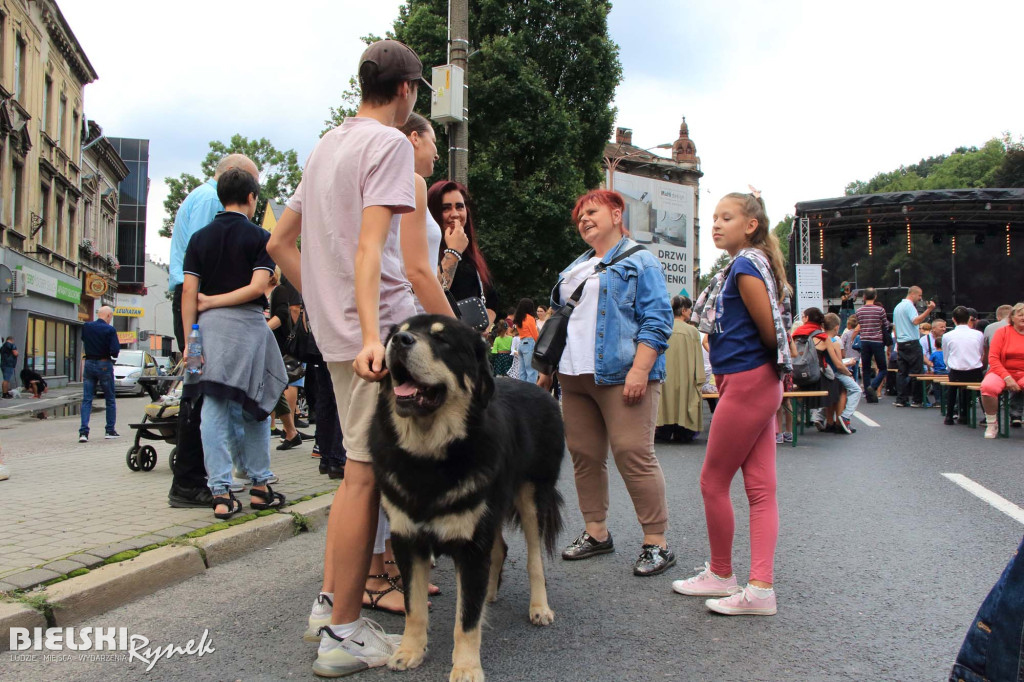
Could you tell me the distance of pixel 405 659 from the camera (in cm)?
285

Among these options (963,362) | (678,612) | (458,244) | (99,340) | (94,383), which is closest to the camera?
(678,612)

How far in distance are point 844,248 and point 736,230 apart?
2118 centimetres

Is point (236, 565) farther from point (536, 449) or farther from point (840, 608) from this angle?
point (840, 608)

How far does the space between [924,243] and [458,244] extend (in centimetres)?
2261

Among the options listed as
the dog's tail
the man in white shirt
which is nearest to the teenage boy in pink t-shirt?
the dog's tail

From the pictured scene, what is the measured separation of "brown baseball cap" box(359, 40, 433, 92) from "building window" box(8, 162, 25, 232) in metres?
27.6

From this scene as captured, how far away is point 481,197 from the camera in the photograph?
76.4 feet

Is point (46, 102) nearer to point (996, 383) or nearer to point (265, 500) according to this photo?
point (265, 500)

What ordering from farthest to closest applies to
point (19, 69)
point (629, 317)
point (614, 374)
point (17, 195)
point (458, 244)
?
point (17, 195) → point (19, 69) → point (458, 244) → point (629, 317) → point (614, 374)

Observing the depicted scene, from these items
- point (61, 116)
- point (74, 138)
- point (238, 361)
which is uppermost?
point (61, 116)

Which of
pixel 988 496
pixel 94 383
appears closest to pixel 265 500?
pixel 988 496

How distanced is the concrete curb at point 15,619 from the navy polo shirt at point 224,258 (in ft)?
7.51

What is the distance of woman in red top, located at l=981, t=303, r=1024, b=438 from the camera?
10.1 metres

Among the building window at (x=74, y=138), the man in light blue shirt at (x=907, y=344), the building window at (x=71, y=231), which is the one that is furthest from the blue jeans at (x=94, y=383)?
the building window at (x=74, y=138)
